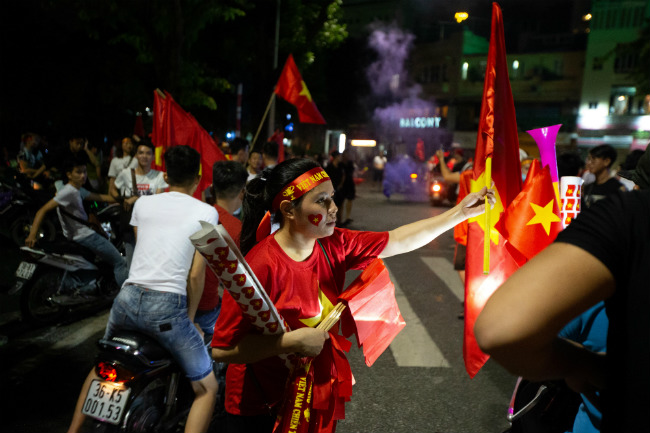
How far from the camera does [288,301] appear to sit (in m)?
2.12

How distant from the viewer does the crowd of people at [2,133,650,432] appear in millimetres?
1021

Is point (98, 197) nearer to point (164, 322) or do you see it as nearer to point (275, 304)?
point (164, 322)

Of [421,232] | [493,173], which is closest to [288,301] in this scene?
[421,232]

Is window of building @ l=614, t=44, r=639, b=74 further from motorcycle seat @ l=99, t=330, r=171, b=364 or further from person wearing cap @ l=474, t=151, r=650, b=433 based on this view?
person wearing cap @ l=474, t=151, r=650, b=433

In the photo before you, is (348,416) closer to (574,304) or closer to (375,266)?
(375,266)

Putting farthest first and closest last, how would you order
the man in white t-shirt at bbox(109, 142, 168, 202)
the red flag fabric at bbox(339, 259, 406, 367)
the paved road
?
the man in white t-shirt at bbox(109, 142, 168, 202), the paved road, the red flag fabric at bbox(339, 259, 406, 367)

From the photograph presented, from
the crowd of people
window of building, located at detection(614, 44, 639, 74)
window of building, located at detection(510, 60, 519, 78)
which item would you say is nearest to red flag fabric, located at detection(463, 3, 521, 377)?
the crowd of people

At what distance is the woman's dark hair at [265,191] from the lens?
2.26 m

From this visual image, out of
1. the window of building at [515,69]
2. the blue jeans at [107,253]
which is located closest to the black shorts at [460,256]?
the blue jeans at [107,253]

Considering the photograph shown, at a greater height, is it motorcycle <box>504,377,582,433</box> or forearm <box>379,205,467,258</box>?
forearm <box>379,205,467,258</box>

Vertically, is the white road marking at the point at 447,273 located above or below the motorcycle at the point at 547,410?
below

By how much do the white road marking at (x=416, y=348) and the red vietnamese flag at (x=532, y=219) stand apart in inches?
79.5

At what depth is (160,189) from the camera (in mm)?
6055

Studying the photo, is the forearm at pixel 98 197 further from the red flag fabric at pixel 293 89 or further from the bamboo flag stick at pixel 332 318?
the bamboo flag stick at pixel 332 318
